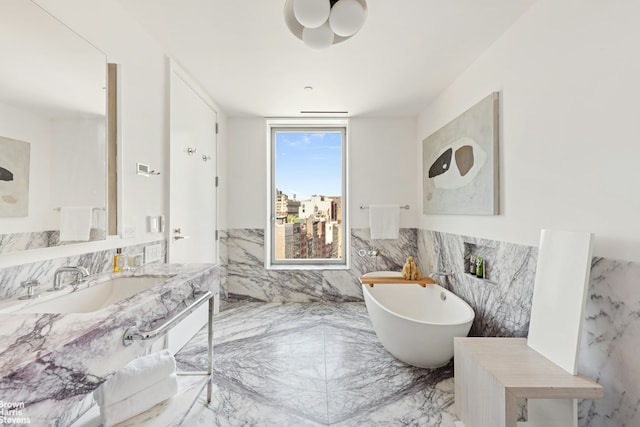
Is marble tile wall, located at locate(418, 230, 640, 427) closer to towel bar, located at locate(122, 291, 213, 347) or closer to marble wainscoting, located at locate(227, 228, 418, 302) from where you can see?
marble wainscoting, located at locate(227, 228, 418, 302)

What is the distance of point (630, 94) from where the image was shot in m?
1.09

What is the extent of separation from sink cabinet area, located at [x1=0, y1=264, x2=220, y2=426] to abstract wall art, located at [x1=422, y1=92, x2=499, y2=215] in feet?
6.74

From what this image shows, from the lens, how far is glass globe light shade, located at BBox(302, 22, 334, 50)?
63.8 inches

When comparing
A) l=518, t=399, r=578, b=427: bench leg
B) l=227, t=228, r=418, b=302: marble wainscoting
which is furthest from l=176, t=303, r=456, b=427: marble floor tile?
l=227, t=228, r=418, b=302: marble wainscoting

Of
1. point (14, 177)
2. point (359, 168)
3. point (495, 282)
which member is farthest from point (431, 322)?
point (14, 177)

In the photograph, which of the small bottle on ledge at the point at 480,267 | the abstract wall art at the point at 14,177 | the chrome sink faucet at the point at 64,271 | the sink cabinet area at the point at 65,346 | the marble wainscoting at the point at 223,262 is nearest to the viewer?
the sink cabinet area at the point at 65,346

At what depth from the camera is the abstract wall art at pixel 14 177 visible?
1024 mm

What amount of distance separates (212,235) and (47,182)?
1.83 meters

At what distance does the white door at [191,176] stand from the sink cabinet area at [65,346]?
1.08 metres

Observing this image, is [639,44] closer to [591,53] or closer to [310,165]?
[591,53]

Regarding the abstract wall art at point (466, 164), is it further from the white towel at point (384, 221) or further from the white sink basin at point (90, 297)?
the white sink basin at point (90, 297)

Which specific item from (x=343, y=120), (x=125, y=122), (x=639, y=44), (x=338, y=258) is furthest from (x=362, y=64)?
(x=338, y=258)

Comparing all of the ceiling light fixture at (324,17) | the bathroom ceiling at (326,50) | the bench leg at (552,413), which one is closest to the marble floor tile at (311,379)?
the bench leg at (552,413)

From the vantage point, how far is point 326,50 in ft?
6.54
